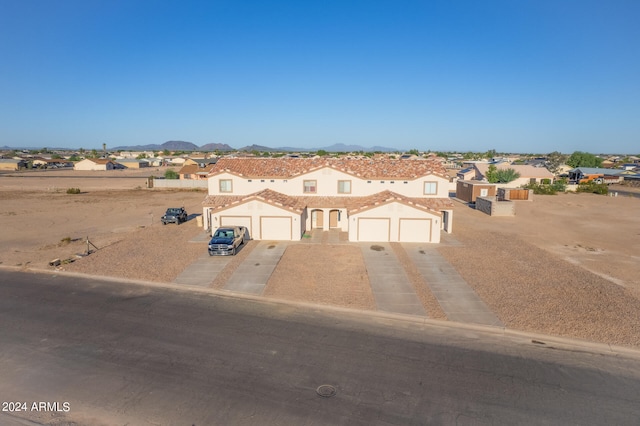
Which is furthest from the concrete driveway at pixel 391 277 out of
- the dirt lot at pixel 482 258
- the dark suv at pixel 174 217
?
the dark suv at pixel 174 217

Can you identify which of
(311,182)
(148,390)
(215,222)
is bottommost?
(148,390)

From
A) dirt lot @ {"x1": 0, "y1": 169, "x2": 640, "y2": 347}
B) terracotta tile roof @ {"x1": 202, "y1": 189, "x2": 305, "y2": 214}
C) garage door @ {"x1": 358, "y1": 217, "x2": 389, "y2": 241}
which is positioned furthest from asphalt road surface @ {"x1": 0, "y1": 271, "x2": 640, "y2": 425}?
terracotta tile roof @ {"x1": 202, "y1": 189, "x2": 305, "y2": 214}

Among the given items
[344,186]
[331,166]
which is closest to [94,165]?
[331,166]

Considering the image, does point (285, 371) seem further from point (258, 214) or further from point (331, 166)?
point (331, 166)

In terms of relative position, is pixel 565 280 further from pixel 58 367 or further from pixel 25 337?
pixel 25 337

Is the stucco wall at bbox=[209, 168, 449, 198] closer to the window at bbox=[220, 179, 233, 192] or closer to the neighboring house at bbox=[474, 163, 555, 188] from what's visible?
the window at bbox=[220, 179, 233, 192]

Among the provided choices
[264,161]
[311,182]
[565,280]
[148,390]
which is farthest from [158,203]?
[565,280]
